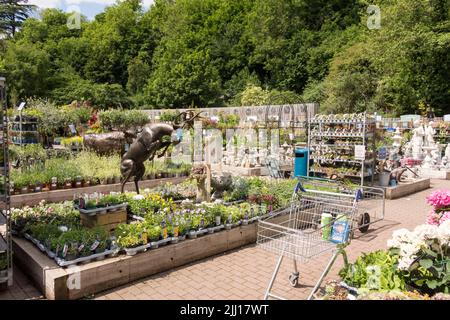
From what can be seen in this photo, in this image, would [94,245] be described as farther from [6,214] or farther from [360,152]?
[360,152]

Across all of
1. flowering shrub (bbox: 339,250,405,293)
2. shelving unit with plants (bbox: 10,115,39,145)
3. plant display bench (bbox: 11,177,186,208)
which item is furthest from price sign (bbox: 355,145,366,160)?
shelving unit with plants (bbox: 10,115,39,145)

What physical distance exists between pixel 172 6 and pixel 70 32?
43.3 feet

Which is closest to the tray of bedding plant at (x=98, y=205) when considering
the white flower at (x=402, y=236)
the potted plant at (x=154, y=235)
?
the potted plant at (x=154, y=235)

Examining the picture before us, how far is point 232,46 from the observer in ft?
140

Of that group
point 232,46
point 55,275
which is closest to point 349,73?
point 232,46

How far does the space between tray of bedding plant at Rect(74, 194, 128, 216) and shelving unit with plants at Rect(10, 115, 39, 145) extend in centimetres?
937

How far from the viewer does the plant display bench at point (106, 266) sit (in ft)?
13.3

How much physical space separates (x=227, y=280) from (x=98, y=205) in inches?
97.3

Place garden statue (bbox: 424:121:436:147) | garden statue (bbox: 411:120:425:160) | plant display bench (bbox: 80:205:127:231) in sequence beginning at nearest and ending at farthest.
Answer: plant display bench (bbox: 80:205:127:231), garden statue (bbox: 424:121:436:147), garden statue (bbox: 411:120:425:160)

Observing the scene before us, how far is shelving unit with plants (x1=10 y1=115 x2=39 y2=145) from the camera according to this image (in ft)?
45.9

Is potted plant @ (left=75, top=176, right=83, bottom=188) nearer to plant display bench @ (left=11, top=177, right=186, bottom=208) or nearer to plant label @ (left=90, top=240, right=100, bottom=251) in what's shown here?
plant display bench @ (left=11, top=177, right=186, bottom=208)

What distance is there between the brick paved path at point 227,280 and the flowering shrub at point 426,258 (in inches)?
53.6

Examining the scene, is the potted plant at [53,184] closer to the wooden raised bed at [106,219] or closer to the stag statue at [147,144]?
the stag statue at [147,144]
